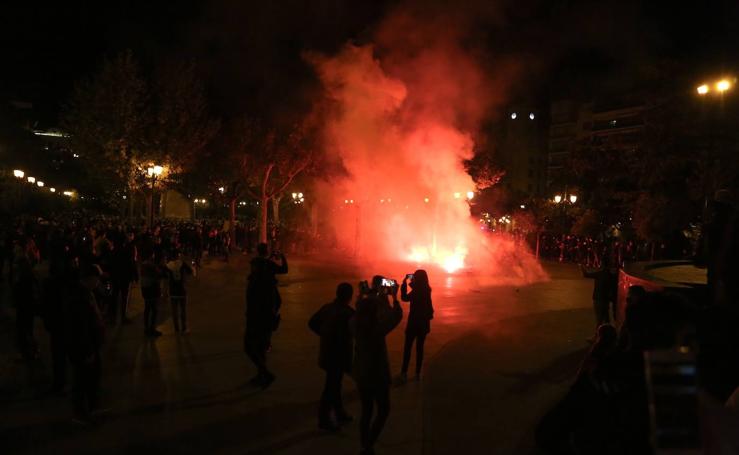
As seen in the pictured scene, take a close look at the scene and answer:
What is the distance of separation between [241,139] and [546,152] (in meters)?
58.3

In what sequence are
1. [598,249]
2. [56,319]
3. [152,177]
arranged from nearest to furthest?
[56,319]
[152,177]
[598,249]

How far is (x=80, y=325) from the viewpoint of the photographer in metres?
4.95

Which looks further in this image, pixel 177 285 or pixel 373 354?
pixel 177 285

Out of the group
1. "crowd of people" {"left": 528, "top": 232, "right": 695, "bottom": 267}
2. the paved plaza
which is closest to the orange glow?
"crowd of people" {"left": 528, "top": 232, "right": 695, "bottom": 267}

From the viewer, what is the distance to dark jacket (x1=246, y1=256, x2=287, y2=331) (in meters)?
6.14

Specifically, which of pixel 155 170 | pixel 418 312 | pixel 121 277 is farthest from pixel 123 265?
pixel 155 170

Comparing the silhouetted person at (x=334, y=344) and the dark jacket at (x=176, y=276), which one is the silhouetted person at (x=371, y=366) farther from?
the dark jacket at (x=176, y=276)

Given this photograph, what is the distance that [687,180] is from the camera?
19531 mm

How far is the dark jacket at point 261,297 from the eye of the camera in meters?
6.14

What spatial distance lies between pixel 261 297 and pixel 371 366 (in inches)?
83.6

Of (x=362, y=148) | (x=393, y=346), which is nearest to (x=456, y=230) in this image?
(x=362, y=148)

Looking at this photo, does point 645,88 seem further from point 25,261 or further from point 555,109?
point 555,109

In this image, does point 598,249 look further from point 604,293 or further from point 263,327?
point 263,327

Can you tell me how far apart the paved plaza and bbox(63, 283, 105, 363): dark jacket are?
2.13ft
